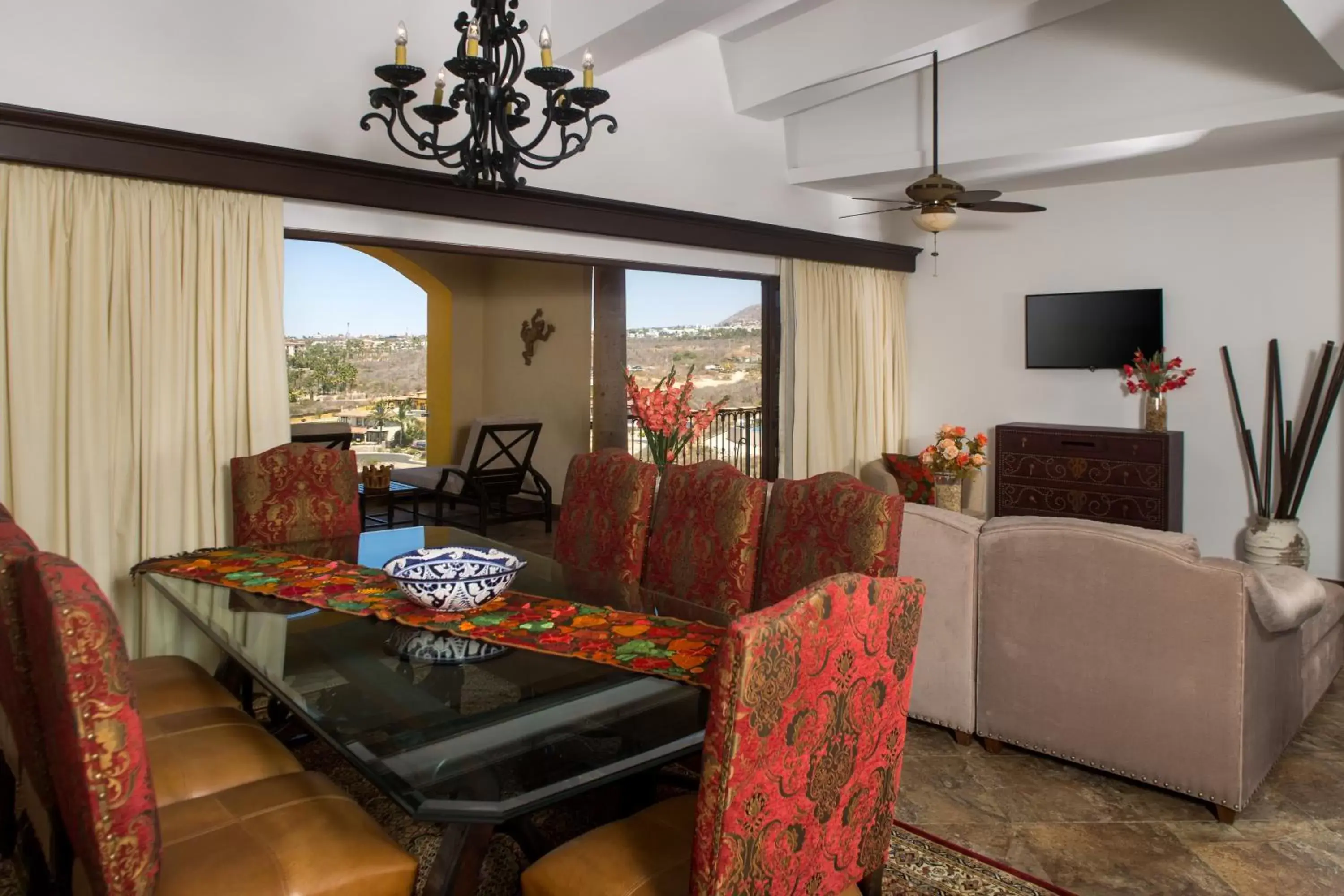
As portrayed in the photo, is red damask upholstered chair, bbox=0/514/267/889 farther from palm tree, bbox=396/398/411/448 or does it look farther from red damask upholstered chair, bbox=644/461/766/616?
palm tree, bbox=396/398/411/448

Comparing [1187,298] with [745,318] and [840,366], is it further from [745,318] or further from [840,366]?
[745,318]

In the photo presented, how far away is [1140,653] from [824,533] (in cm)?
102

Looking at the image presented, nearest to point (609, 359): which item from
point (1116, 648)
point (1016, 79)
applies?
point (1016, 79)

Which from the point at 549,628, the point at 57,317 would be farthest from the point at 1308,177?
the point at 57,317

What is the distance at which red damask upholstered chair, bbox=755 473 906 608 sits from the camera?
2.51 meters

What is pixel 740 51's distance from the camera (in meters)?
5.57

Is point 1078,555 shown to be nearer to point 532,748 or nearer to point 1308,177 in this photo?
point 532,748

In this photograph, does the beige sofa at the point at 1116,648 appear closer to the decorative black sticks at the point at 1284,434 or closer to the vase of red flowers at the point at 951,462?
the vase of red flowers at the point at 951,462

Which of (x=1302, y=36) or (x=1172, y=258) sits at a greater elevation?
(x=1302, y=36)

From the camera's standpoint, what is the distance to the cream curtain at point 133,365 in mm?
3229

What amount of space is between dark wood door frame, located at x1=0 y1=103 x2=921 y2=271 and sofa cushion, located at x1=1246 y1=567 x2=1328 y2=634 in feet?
11.4

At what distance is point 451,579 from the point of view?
7.67 feet

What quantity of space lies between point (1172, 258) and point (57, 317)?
6.28m

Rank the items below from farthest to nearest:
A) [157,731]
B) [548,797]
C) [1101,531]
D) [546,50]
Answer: [546,50] < [1101,531] < [157,731] < [548,797]
